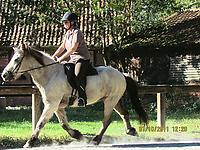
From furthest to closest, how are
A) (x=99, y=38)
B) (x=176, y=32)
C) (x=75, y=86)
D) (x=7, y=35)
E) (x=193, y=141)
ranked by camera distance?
(x=7, y=35)
(x=176, y=32)
(x=99, y=38)
(x=193, y=141)
(x=75, y=86)

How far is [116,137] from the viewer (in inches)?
273

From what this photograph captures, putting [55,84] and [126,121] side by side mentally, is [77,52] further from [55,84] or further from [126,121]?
[126,121]

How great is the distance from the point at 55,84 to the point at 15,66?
849 millimetres

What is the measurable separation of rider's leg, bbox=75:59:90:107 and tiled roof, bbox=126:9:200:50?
924 centimetres

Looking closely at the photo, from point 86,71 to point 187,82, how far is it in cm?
966

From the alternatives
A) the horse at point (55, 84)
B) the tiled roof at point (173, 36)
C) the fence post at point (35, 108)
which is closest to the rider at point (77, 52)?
the horse at point (55, 84)

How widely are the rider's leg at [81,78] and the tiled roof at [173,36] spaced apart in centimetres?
924

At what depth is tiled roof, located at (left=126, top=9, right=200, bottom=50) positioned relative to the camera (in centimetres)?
1449

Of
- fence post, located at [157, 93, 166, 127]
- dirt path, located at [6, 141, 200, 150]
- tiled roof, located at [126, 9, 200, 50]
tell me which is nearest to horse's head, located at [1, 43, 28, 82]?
dirt path, located at [6, 141, 200, 150]

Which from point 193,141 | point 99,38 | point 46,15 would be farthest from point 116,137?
point 46,15

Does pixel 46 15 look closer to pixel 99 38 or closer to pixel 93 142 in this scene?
pixel 99 38

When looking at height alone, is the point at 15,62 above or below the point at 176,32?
below

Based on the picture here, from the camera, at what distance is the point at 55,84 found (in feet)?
19.1

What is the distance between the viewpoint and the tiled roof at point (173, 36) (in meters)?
14.5
